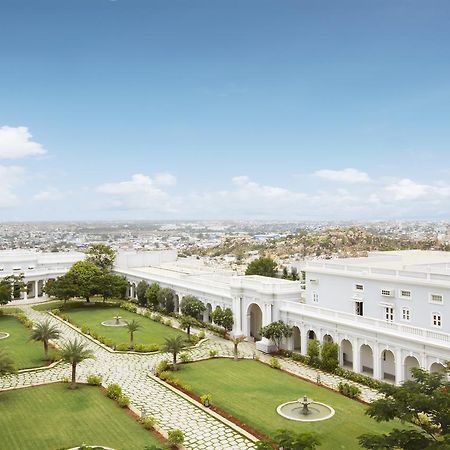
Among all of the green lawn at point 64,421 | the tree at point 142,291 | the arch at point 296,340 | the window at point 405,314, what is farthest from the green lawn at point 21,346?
the window at point 405,314

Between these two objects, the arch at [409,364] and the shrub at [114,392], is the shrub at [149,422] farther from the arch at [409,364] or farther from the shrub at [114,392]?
the arch at [409,364]

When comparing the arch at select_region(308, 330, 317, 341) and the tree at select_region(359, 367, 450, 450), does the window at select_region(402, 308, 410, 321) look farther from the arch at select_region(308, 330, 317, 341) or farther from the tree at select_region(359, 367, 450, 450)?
the tree at select_region(359, 367, 450, 450)

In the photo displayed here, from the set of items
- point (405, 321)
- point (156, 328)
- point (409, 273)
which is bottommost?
point (156, 328)

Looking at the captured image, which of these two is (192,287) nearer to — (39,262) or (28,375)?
(28,375)

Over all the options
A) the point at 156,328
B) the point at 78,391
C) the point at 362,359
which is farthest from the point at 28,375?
the point at 362,359

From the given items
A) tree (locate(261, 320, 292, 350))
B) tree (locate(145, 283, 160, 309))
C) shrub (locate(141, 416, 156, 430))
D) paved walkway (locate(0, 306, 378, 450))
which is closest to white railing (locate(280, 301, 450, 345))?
tree (locate(261, 320, 292, 350))

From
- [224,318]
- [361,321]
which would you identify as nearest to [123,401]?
[361,321]

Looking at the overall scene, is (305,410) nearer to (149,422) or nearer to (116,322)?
(149,422)
